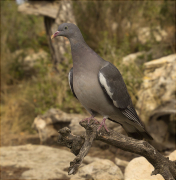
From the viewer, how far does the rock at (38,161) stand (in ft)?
11.7

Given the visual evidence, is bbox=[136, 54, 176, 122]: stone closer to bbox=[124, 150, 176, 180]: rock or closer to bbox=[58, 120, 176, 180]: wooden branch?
bbox=[124, 150, 176, 180]: rock

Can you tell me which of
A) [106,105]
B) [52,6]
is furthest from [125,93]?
[52,6]

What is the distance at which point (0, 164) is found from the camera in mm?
3883

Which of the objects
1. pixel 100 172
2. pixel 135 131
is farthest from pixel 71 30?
pixel 100 172

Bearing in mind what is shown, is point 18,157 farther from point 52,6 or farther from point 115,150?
point 52,6

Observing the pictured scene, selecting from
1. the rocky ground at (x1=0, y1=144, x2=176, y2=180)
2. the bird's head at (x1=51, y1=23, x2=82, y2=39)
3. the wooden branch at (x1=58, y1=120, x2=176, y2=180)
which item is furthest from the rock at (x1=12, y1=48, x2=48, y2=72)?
the wooden branch at (x1=58, y1=120, x2=176, y2=180)

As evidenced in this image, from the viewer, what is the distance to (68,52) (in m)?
6.29

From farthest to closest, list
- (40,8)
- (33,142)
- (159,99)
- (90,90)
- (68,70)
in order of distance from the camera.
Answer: (40,8)
(68,70)
(33,142)
(159,99)
(90,90)

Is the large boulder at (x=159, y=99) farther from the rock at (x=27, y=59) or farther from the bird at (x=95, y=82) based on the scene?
the rock at (x=27, y=59)

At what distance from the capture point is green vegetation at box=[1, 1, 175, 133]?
5777 millimetres

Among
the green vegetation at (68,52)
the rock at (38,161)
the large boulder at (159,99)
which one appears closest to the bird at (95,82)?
the rock at (38,161)

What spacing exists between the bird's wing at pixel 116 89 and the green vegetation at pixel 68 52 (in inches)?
92.9

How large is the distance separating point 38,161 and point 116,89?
2.15 metres

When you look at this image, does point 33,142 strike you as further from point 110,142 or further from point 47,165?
point 110,142
